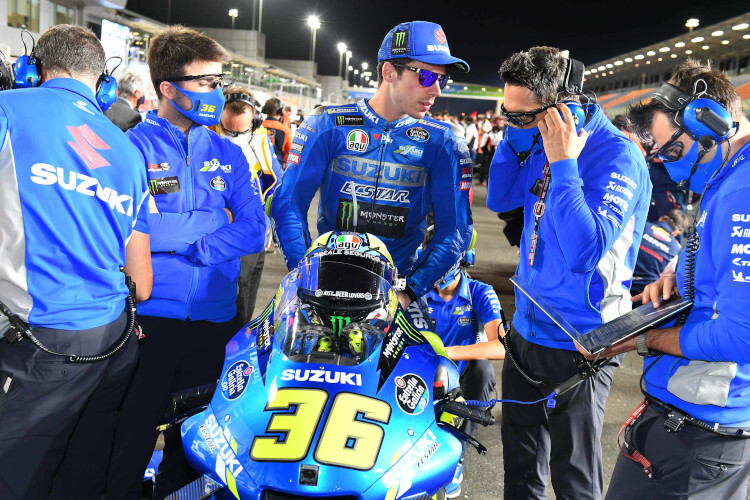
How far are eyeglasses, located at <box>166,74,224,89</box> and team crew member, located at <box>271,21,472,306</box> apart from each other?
20.6 inches

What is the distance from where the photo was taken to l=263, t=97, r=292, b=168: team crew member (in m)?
9.35

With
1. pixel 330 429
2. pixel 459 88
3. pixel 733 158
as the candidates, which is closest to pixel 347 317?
pixel 330 429

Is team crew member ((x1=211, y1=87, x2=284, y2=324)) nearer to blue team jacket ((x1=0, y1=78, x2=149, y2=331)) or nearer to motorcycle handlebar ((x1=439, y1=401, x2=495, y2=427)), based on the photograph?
blue team jacket ((x1=0, y1=78, x2=149, y2=331))

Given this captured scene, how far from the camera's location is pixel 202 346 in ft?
10.5

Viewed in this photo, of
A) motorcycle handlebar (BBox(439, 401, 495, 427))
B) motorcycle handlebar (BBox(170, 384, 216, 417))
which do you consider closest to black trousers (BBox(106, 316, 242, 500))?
motorcycle handlebar (BBox(170, 384, 216, 417))

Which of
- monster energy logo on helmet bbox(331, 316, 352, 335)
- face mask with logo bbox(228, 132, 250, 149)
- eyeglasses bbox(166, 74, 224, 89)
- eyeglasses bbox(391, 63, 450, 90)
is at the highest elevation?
eyeglasses bbox(391, 63, 450, 90)

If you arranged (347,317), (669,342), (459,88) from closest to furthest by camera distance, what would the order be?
1. (669,342)
2. (347,317)
3. (459,88)

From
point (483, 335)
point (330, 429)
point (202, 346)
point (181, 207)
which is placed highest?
point (181, 207)

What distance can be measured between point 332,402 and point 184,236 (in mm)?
1378

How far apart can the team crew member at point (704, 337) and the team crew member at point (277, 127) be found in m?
7.27

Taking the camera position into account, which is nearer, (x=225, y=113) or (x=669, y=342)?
(x=669, y=342)

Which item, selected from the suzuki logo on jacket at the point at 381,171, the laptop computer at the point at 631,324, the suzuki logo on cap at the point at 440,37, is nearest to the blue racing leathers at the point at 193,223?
the suzuki logo on jacket at the point at 381,171

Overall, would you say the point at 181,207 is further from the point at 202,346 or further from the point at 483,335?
the point at 483,335

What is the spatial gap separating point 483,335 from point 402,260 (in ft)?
4.55
